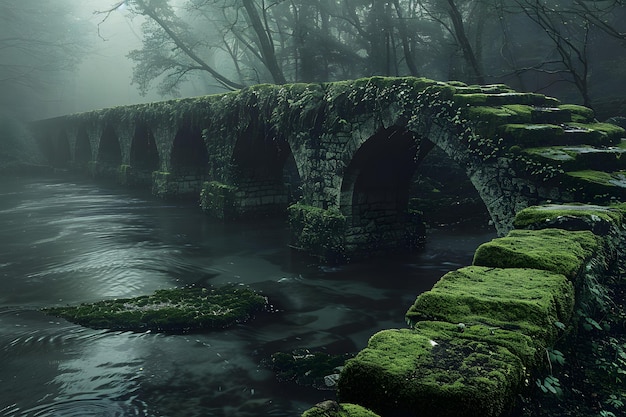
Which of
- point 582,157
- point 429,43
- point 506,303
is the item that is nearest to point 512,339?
point 506,303

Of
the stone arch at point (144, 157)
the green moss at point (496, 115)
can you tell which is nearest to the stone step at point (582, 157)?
the green moss at point (496, 115)

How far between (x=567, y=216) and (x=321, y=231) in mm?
6365

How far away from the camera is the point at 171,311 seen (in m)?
7.94

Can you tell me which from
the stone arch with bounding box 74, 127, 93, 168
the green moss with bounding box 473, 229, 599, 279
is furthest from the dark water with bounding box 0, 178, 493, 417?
the stone arch with bounding box 74, 127, 93, 168

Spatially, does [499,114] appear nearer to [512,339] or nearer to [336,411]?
[512,339]

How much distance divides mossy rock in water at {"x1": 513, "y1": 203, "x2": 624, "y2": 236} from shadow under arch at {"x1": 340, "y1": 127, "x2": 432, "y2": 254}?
187 inches

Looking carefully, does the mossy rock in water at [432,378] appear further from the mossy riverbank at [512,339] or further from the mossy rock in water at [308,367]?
the mossy rock in water at [308,367]

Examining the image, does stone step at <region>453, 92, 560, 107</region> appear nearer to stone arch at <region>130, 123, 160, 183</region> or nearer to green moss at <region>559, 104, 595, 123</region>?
green moss at <region>559, 104, 595, 123</region>

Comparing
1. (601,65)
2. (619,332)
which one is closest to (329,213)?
(619,332)

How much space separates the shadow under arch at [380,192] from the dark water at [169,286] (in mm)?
576

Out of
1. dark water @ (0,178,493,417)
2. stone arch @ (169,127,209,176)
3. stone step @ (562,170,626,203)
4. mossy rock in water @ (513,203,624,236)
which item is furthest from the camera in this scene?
stone arch @ (169,127,209,176)

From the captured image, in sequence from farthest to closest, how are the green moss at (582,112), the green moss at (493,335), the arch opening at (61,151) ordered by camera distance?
the arch opening at (61,151) < the green moss at (582,112) < the green moss at (493,335)

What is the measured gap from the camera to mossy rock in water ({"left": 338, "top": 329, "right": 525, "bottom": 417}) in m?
2.11

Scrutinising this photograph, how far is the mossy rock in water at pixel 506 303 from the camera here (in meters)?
2.79
